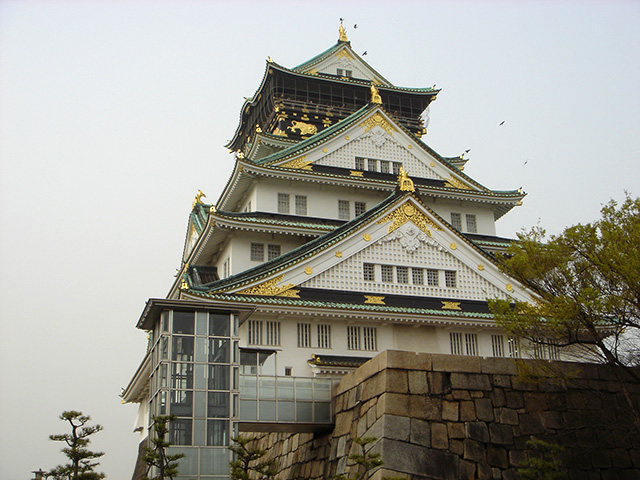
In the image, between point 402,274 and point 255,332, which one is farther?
point 402,274

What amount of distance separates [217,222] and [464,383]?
13.2 m

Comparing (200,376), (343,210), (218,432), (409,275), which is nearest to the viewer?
(218,432)

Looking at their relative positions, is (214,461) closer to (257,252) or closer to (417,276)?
(417,276)

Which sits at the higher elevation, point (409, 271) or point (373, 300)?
point (409, 271)

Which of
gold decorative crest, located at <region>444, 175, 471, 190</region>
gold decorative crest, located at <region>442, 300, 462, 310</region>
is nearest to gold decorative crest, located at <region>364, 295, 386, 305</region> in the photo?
gold decorative crest, located at <region>442, 300, 462, 310</region>

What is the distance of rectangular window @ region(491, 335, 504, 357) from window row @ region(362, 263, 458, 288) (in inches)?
100

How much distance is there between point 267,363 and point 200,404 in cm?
534

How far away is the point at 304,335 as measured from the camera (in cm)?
2733

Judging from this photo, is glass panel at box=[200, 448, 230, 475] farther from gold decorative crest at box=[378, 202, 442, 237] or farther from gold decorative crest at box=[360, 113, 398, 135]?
gold decorative crest at box=[360, 113, 398, 135]

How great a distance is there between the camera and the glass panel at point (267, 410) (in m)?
21.9

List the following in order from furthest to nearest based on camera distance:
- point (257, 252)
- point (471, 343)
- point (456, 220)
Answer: point (456, 220), point (257, 252), point (471, 343)

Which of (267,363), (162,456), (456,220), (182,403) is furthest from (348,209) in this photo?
(162,456)

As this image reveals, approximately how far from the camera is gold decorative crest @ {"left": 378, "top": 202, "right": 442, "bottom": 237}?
2966 cm

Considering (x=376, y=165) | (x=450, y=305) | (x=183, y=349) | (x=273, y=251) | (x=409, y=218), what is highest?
(x=376, y=165)
